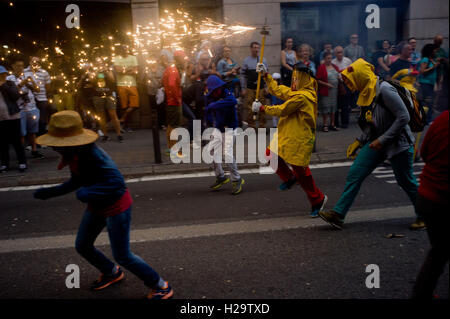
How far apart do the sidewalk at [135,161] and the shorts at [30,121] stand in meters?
0.65

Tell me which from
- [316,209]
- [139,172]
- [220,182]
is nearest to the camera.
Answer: [316,209]

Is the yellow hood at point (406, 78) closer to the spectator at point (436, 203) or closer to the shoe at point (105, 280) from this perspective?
the spectator at point (436, 203)

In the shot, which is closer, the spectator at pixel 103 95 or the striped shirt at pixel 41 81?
the striped shirt at pixel 41 81

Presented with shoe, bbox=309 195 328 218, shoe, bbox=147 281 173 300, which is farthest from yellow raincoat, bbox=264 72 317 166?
shoe, bbox=147 281 173 300

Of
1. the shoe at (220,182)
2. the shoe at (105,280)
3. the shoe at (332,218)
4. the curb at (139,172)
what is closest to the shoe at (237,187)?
the shoe at (220,182)

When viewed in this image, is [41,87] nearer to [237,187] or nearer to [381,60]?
[237,187]

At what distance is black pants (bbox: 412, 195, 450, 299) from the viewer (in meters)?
2.83

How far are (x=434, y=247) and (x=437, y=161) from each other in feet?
1.88

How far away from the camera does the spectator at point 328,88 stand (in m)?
11.5

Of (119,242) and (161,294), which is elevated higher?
(119,242)

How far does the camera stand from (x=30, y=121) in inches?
376

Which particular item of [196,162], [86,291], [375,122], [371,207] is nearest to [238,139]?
[196,162]

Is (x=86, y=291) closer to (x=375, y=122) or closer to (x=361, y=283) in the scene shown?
(x=361, y=283)

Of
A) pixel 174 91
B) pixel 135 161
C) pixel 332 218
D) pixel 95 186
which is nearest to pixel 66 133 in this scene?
pixel 95 186
